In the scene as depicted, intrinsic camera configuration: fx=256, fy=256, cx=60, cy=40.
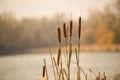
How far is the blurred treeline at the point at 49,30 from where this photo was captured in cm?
179

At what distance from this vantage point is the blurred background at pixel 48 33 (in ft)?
5.83

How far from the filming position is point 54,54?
180cm

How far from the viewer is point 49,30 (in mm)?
1830

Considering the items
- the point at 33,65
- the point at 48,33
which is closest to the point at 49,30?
the point at 48,33

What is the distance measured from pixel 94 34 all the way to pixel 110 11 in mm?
209

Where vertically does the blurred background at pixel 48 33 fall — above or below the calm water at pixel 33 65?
above

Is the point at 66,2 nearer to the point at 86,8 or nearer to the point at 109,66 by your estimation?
the point at 86,8

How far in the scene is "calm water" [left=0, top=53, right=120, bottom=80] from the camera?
5.77 ft

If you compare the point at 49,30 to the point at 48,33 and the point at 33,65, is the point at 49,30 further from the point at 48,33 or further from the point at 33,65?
the point at 33,65

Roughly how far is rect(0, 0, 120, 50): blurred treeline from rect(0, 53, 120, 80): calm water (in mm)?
87

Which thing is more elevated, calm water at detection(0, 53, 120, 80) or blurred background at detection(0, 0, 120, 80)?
blurred background at detection(0, 0, 120, 80)

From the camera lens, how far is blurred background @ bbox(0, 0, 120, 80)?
1.78m

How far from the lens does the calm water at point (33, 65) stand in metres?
1.76

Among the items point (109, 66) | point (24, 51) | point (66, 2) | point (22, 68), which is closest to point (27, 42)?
point (24, 51)
